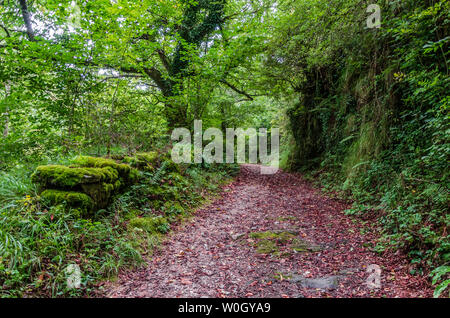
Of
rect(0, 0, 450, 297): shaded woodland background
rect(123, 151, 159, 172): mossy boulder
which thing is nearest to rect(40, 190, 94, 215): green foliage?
rect(0, 0, 450, 297): shaded woodland background

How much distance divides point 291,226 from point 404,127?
12.5 feet

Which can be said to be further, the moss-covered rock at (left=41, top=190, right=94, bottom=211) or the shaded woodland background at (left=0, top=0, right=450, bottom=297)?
the moss-covered rock at (left=41, top=190, right=94, bottom=211)

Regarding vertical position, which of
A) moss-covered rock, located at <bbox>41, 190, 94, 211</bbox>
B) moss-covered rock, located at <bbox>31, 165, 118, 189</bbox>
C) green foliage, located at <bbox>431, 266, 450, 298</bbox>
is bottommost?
green foliage, located at <bbox>431, 266, 450, 298</bbox>

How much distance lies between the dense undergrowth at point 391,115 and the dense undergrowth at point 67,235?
4502mm

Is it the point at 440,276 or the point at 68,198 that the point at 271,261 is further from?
the point at 68,198

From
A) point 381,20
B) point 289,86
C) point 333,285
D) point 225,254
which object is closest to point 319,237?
point 333,285

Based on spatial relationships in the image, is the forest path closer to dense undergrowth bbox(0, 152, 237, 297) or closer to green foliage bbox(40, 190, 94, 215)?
dense undergrowth bbox(0, 152, 237, 297)

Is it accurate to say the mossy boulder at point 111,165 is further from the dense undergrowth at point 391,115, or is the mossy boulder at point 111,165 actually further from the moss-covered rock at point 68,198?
the dense undergrowth at point 391,115

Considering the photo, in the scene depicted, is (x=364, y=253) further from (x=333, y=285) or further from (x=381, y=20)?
(x=381, y=20)

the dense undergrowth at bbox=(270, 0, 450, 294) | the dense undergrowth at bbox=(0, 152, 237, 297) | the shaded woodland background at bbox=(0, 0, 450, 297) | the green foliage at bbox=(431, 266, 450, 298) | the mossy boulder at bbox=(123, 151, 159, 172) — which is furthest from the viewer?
the mossy boulder at bbox=(123, 151, 159, 172)

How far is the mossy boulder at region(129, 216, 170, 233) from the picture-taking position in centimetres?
500

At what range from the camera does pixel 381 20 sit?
5793 millimetres

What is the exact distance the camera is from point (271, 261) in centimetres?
421

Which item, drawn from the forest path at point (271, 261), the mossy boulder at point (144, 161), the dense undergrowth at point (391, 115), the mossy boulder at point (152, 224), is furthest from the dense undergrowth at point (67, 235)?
the dense undergrowth at point (391, 115)
